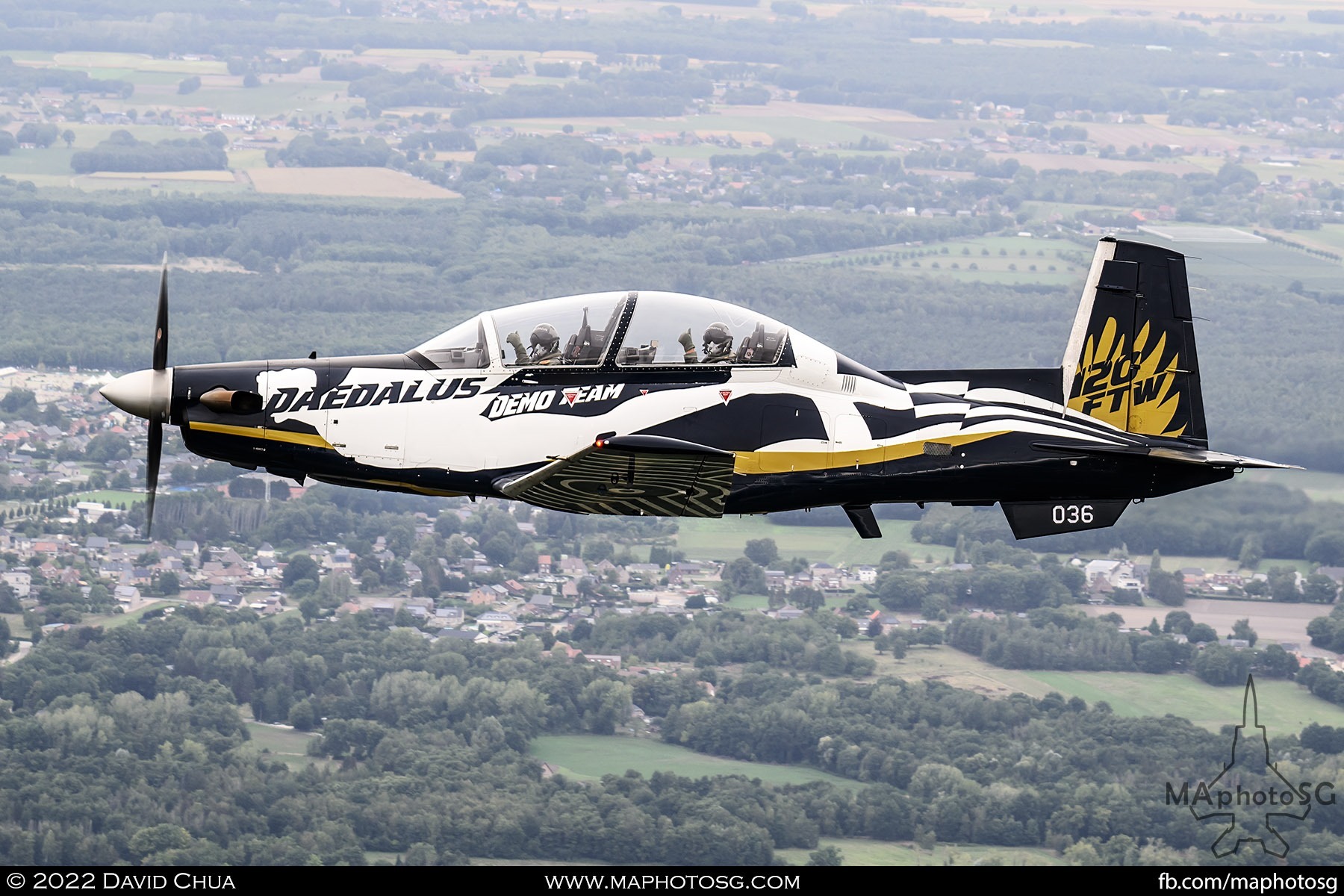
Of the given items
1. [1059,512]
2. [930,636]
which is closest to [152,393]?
[1059,512]

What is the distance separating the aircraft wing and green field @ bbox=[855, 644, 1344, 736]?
72852mm

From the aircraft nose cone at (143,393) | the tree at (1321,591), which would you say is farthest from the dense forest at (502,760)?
the aircraft nose cone at (143,393)

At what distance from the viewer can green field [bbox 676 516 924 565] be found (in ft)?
383

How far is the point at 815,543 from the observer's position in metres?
118

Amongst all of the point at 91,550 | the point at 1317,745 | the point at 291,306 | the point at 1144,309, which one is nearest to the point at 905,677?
the point at 1317,745

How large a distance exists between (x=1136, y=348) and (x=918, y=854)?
54844mm

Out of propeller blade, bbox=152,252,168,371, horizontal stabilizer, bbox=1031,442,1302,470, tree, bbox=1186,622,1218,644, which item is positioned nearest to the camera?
propeller blade, bbox=152,252,168,371

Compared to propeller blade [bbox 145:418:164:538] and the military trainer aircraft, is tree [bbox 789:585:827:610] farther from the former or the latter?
propeller blade [bbox 145:418:164:538]

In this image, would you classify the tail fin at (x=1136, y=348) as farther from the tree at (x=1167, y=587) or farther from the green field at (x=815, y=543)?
the green field at (x=815, y=543)

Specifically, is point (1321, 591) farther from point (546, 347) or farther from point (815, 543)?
point (546, 347)

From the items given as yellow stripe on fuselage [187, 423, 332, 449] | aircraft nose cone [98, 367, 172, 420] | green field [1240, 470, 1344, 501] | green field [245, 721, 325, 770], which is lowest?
green field [245, 721, 325, 770]

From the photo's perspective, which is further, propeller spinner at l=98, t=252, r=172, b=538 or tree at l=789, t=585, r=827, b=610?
tree at l=789, t=585, r=827, b=610

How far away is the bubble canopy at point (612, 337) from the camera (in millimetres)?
21328

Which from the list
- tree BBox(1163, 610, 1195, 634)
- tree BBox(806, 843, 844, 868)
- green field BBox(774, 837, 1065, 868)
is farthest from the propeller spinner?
tree BBox(1163, 610, 1195, 634)
